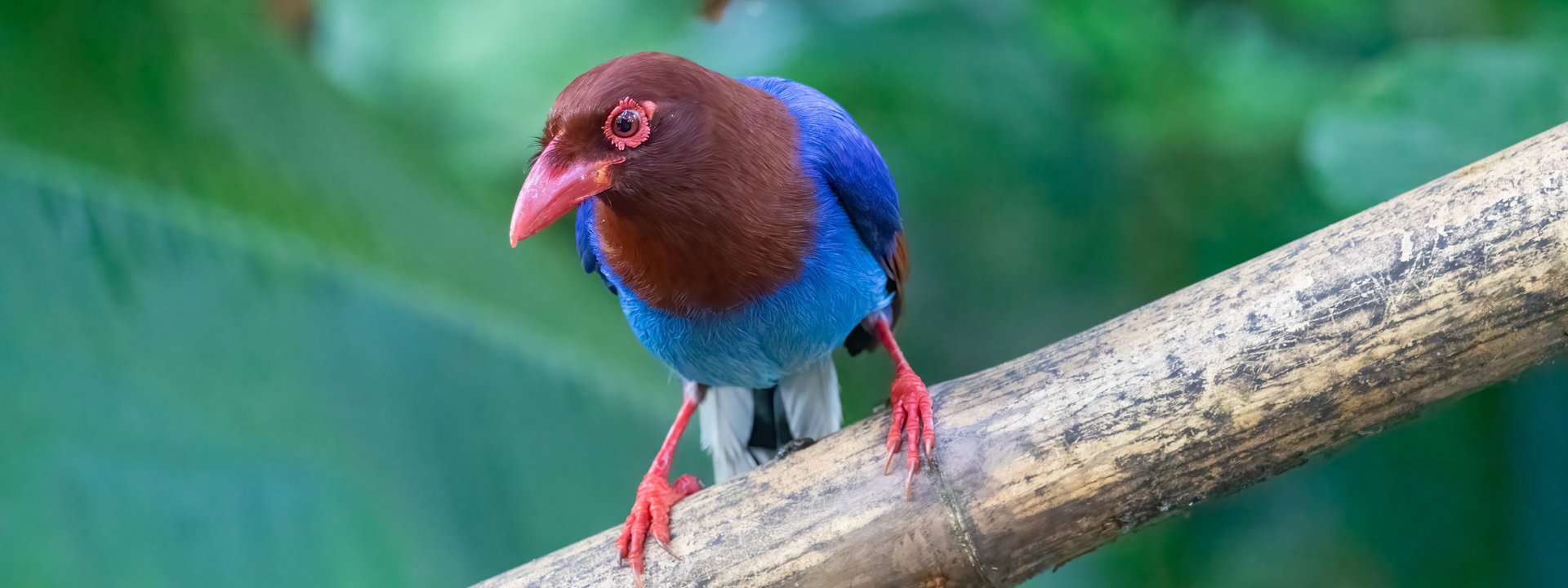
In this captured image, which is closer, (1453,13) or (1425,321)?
(1425,321)

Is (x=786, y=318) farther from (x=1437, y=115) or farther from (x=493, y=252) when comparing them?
(x=1437, y=115)

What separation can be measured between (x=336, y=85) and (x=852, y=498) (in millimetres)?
1974

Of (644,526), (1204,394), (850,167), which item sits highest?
(850,167)

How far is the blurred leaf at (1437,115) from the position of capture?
8.46 feet

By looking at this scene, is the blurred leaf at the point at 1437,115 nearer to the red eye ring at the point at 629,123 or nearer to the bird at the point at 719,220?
the bird at the point at 719,220

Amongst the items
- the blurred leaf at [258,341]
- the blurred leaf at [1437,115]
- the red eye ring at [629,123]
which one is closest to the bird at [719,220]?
the red eye ring at [629,123]

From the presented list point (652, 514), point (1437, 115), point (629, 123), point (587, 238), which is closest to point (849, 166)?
point (629, 123)

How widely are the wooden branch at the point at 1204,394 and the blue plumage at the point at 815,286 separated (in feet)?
0.92

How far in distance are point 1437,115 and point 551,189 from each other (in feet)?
7.25

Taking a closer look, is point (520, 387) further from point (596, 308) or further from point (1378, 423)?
point (1378, 423)

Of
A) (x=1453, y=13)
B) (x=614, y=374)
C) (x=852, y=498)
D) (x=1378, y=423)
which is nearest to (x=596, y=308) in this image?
(x=614, y=374)

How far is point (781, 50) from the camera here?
2.95 metres

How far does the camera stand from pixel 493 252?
2.97 meters

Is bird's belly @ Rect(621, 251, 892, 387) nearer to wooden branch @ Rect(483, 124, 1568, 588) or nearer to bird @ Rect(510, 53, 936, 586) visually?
bird @ Rect(510, 53, 936, 586)
